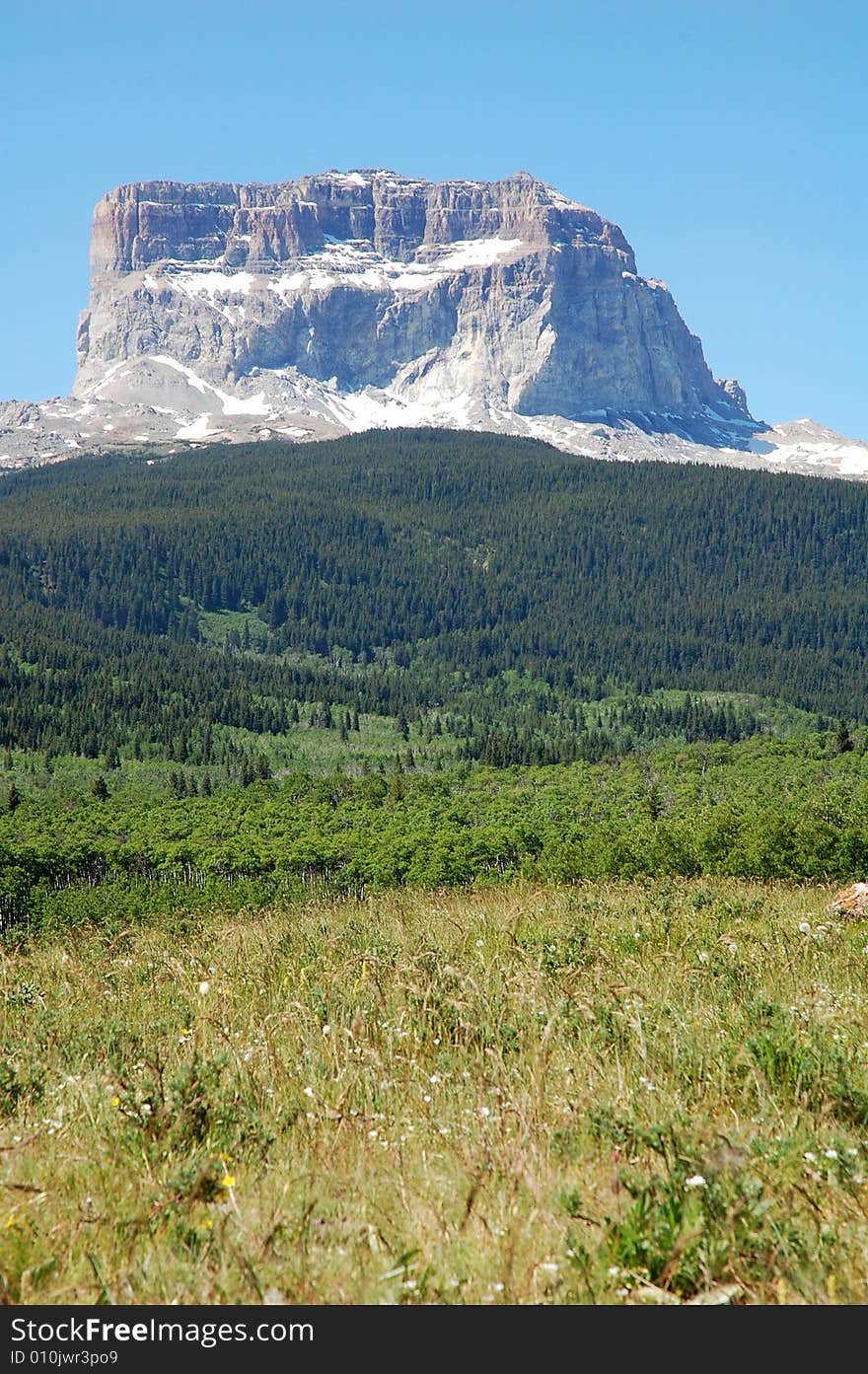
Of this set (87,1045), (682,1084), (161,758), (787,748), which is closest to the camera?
(682,1084)

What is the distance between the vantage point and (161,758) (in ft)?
547

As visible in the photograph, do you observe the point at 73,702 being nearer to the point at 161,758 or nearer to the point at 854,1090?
the point at 161,758

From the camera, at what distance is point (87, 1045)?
987 cm

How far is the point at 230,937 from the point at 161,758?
156 meters

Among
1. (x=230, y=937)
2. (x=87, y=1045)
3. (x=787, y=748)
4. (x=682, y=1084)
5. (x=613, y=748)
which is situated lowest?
(x=613, y=748)

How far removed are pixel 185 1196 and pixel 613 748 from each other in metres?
183

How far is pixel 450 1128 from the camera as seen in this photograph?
7.50m

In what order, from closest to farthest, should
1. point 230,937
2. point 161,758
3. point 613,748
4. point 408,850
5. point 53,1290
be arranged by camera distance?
point 53,1290, point 230,937, point 408,850, point 161,758, point 613,748

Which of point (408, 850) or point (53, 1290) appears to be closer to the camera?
point (53, 1290)

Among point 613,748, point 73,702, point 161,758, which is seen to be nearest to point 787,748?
point 613,748

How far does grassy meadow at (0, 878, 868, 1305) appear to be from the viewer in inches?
225

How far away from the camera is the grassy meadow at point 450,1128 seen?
5.72 metres

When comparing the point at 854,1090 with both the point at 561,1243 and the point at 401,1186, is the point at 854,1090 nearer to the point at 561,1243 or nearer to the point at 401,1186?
the point at 561,1243

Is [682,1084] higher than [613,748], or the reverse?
[682,1084]
